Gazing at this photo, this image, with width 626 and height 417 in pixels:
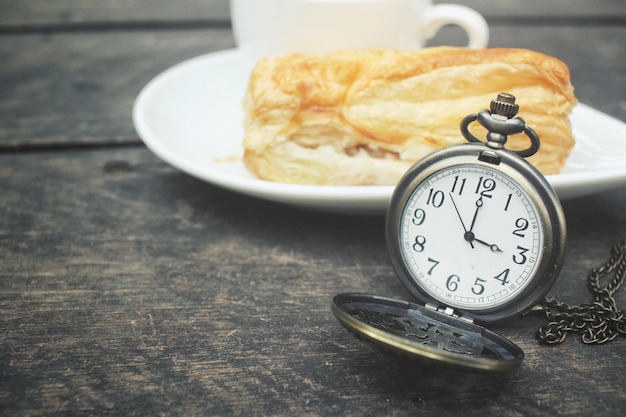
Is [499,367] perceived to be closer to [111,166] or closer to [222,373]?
[222,373]

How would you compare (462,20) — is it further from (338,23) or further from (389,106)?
(389,106)

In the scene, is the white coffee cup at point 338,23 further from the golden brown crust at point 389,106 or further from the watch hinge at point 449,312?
the watch hinge at point 449,312

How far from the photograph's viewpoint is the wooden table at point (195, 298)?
33.9 inches

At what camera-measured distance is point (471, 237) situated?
3.17ft

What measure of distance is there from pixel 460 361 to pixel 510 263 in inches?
9.3

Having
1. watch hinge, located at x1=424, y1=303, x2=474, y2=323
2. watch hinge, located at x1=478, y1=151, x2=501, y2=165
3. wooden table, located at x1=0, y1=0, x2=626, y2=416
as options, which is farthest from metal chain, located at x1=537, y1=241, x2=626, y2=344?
watch hinge, located at x1=478, y1=151, x2=501, y2=165

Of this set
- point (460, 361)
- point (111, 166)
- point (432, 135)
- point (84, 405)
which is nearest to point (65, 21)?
point (111, 166)

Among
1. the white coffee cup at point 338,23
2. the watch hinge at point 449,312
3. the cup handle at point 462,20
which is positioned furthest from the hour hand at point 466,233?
the cup handle at point 462,20

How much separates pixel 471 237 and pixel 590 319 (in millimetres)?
246

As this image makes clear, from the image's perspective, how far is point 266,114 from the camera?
1.24m

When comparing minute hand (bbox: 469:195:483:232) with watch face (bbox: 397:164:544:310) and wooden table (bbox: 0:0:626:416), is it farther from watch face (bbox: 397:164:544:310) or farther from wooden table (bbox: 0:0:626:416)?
wooden table (bbox: 0:0:626:416)

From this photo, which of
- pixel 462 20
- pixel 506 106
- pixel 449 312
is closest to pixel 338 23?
pixel 462 20

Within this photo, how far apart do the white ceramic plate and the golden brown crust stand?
0.09 m

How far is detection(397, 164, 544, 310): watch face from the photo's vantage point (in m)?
0.92
